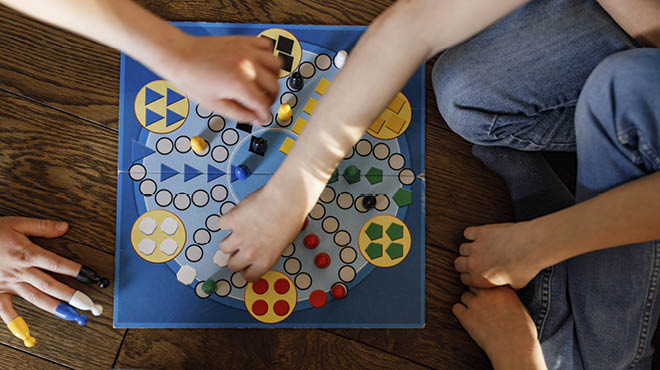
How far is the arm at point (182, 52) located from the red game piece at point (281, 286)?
0.35 metres

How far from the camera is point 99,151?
92cm

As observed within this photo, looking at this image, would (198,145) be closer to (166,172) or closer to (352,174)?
(166,172)

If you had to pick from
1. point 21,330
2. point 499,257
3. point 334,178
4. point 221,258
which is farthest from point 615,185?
point 21,330

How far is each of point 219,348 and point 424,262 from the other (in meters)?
0.41

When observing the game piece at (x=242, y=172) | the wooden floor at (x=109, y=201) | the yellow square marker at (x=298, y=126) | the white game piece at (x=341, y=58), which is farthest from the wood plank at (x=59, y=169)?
the white game piece at (x=341, y=58)

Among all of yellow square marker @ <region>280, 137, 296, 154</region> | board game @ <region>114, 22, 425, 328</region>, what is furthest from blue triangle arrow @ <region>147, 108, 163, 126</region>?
yellow square marker @ <region>280, 137, 296, 154</region>

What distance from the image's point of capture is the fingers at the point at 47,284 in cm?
85

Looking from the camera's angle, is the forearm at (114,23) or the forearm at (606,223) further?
the forearm at (606,223)

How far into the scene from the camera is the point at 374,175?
0.93 m

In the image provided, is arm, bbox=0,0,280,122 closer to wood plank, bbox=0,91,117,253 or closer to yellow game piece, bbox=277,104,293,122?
yellow game piece, bbox=277,104,293,122

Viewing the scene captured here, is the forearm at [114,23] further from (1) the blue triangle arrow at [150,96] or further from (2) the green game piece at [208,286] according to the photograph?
(2) the green game piece at [208,286]

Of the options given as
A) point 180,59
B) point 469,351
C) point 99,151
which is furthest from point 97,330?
point 469,351

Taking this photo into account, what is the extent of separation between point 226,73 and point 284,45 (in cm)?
33

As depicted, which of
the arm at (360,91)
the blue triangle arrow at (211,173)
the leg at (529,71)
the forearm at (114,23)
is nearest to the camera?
the forearm at (114,23)
